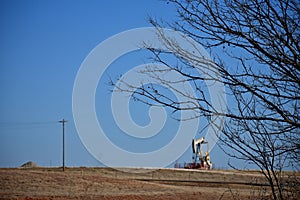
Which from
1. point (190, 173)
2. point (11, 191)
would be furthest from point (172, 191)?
point (190, 173)

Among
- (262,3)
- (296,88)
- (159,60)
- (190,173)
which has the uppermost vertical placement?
(190,173)

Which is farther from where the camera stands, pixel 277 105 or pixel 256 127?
pixel 256 127

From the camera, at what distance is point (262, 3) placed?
3.41 meters

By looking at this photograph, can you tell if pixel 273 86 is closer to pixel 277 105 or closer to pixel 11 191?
pixel 277 105

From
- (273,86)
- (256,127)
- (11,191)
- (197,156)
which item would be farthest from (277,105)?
(197,156)

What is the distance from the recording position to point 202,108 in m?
3.50

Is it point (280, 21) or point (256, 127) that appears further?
point (256, 127)

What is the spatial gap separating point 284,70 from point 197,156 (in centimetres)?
6117

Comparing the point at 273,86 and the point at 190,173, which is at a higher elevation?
the point at 190,173

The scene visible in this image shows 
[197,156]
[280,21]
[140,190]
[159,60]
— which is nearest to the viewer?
[280,21]

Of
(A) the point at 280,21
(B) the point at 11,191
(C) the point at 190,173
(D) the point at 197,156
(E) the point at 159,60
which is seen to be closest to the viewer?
(A) the point at 280,21

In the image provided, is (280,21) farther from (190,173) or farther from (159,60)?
(190,173)

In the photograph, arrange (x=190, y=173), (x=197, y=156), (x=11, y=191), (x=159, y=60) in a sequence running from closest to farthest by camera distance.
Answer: (x=159, y=60)
(x=11, y=191)
(x=190, y=173)
(x=197, y=156)

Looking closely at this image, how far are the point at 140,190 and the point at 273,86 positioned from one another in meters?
29.9
